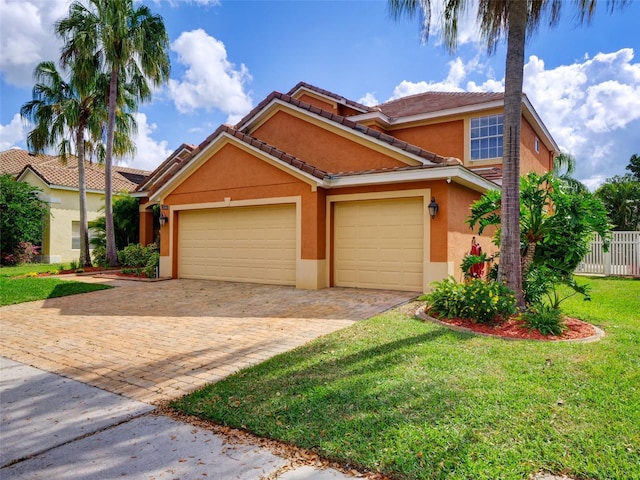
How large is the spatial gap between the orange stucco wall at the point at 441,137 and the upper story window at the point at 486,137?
1.40 feet

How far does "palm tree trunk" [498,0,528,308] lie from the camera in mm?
7418

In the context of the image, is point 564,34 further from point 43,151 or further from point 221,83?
point 43,151

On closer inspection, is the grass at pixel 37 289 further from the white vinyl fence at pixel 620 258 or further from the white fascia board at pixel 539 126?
the white vinyl fence at pixel 620 258

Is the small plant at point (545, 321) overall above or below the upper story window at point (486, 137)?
below

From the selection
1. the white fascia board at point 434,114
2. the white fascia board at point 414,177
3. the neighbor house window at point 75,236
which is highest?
the white fascia board at point 434,114

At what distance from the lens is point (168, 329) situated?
7.41 meters

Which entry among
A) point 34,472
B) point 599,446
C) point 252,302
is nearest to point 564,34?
point 599,446

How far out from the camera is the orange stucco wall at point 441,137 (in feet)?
50.2

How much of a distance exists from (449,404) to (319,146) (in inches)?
423

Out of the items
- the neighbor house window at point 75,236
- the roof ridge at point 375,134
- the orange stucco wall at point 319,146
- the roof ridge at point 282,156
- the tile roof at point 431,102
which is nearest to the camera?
the roof ridge at point 375,134

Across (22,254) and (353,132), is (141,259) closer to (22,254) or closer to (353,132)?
(22,254)

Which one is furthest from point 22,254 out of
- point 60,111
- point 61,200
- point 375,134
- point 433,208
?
point 433,208

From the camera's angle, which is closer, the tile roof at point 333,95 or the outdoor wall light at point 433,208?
the outdoor wall light at point 433,208

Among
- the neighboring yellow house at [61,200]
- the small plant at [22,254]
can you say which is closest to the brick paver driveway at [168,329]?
the small plant at [22,254]
